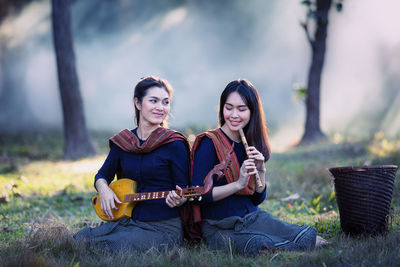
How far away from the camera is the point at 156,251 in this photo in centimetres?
329

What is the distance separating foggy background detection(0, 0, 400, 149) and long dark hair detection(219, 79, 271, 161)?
10.9 metres

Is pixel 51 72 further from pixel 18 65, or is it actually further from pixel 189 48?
pixel 189 48

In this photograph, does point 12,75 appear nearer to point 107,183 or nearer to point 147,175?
point 107,183

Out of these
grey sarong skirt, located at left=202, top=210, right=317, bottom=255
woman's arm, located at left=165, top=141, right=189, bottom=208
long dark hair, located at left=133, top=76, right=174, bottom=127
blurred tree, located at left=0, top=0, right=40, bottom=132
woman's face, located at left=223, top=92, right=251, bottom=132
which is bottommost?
grey sarong skirt, located at left=202, top=210, right=317, bottom=255

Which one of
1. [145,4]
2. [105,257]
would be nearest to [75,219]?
[105,257]

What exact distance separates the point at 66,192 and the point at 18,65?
12595mm

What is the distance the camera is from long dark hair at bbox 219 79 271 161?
3.59 meters

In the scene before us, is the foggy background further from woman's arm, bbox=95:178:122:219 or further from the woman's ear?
woman's arm, bbox=95:178:122:219

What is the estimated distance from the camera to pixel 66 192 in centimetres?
611

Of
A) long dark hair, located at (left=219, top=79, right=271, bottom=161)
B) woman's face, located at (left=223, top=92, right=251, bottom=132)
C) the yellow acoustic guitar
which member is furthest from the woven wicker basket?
the yellow acoustic guitar

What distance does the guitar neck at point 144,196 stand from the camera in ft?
11.1

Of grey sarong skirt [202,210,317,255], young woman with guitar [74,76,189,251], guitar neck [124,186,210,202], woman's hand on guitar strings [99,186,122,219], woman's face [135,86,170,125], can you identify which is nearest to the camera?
guitar neck [124,186,210,202]

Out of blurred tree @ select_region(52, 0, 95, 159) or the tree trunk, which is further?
the tree trunk

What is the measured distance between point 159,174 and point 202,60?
16.1 m
